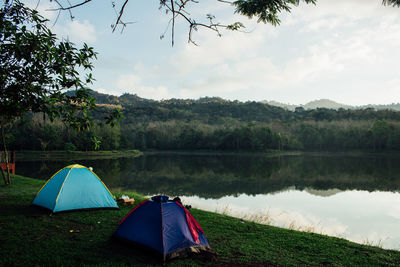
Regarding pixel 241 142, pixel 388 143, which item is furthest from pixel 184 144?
pixel 388 143

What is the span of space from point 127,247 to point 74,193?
361 cm

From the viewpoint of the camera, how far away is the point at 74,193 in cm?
845

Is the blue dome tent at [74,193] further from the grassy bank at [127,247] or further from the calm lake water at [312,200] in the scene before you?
the calm lake water at [312,200]

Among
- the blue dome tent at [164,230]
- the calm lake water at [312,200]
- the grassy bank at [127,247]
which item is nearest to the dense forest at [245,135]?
the calm lake water at [312,200]

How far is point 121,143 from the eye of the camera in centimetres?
6969

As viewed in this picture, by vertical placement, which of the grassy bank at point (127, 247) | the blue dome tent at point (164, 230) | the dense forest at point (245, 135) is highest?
the dense forest at point (245, 135)

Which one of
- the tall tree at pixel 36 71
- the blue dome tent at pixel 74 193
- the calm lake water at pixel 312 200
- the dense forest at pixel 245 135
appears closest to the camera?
the tall tree at pixel 36 71

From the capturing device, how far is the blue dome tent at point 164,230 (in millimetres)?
5277

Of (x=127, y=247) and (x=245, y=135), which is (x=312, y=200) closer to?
(x=127, y=247)

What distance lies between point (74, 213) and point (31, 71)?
458 centimetres

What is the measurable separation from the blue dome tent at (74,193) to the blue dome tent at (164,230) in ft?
9.88

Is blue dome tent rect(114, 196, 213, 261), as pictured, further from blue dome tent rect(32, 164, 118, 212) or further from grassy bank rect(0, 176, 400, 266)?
blue dome tent rect(32, 164, 118, 212)

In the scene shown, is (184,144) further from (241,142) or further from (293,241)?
(293,241)

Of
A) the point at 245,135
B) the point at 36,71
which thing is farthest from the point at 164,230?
the point at 245,135
